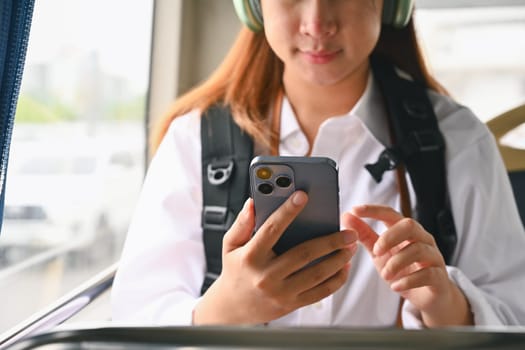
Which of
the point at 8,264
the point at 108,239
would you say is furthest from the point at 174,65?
the point at 8,264

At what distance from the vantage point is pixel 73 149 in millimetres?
1373

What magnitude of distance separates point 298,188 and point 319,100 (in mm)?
463

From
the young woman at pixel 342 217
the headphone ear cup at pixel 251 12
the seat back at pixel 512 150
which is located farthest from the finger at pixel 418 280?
the seat back at pixel 512 150

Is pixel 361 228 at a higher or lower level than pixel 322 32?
lower

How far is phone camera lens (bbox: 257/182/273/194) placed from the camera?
2.23 feet

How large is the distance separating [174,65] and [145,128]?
213 mm

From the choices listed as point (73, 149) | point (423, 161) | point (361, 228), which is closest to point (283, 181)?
point (361, 228)

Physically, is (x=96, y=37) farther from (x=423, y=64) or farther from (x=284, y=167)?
(x=284, y=167)

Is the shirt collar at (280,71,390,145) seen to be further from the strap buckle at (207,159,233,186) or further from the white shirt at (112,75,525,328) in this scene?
the strap buckle at (207,159,233,186)

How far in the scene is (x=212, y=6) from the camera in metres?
1.65

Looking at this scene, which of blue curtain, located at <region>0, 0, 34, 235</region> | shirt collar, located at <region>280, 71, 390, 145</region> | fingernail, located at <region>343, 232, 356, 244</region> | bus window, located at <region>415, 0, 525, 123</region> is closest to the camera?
blue curtain, located at <region>0, 0, 34, 235</region>

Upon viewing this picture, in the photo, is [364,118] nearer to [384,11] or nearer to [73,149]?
[384,11]

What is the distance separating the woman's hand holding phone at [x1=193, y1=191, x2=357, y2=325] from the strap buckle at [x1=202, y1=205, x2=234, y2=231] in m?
0.19

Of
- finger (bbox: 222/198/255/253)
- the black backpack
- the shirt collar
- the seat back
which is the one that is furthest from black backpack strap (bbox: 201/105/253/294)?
the seat back
